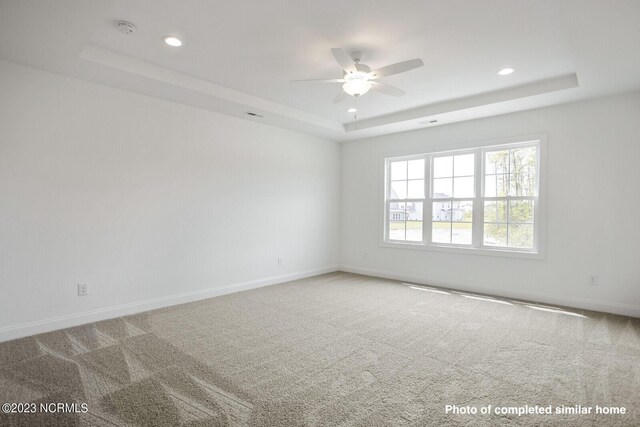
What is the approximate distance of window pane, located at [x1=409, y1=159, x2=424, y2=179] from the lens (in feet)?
18.3

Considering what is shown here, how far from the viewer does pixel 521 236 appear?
4535 millimetres

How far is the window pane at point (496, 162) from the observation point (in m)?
4.70

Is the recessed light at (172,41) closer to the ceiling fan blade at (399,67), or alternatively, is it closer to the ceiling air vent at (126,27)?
the ceiling air vent at (126,27)

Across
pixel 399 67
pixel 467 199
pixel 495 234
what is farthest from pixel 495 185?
pixel 399 67

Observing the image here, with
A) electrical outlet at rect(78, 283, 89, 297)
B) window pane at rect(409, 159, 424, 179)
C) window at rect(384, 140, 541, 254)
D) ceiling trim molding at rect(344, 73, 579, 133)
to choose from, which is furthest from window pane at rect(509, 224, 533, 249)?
electrical outlet at rect(78, 283, 89, 297)

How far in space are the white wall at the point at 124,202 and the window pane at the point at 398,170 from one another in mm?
1874

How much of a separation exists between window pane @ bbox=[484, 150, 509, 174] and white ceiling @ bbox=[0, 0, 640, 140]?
2.49 ft

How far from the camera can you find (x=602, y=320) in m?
3.56

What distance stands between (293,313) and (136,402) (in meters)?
1.95

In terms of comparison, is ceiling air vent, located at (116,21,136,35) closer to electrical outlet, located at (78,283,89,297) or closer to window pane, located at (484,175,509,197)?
electrical outlet, located at (78,283,89,297)

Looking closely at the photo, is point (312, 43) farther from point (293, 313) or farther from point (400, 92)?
point (293, 313)

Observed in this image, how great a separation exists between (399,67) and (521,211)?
3066 millimetres

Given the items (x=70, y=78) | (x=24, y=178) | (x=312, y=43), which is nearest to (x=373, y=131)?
(x=312, y=43)

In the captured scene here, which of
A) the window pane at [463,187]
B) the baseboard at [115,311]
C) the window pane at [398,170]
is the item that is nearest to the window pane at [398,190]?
the window pane at [398,170]
